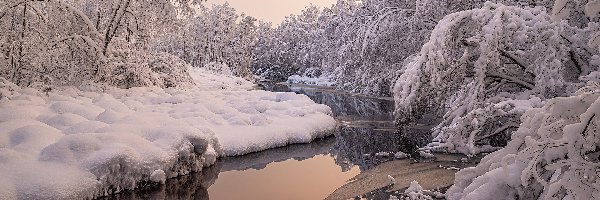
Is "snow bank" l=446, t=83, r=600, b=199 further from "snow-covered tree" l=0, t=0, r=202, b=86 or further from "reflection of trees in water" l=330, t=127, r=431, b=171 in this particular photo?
"snow-covered tree" l=0, t=0, r=202, b=86

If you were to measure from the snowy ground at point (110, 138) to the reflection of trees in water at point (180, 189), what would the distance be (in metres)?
0.16

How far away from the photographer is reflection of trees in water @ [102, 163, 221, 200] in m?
8.26

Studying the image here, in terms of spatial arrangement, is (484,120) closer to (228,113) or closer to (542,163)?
(542,163)

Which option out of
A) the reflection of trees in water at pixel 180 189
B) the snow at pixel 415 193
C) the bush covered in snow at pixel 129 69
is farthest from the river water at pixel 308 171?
the bush covered in snow at pixel 129 69

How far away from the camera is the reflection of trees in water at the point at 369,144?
1163cm

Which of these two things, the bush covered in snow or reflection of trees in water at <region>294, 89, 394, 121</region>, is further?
reflection of trees in water at <region>294, 89, 394, 121</region>

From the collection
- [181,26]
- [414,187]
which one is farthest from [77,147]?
[181,26]

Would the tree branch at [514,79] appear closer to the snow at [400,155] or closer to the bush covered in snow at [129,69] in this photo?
the snow at [400,155]

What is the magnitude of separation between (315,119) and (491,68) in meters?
6.32

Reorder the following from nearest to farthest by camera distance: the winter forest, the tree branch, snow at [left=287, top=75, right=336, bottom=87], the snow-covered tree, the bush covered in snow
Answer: the winter forest → the tree branch → the snow-covered tree → the bush covered in snow → snow at [left=287, top=75, right=336, bottom=87]

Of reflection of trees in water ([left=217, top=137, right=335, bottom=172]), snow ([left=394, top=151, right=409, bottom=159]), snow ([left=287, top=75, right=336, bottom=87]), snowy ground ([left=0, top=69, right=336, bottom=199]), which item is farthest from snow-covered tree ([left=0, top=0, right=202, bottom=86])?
snow ([left=287, top=75, right=336, bottom=87])

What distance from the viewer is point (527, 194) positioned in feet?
14.8

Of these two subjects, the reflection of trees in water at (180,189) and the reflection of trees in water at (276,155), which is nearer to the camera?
the reflection of trees in water at (180,189)

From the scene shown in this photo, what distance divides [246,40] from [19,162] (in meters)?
59.6
